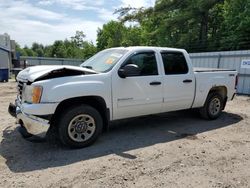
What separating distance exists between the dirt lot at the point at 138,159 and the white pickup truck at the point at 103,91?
42 cm

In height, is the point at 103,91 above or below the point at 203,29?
below

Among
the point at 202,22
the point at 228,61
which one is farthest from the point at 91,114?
the point at 202,22

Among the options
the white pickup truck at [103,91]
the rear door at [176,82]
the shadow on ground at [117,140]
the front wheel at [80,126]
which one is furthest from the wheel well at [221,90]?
the front wheel at [80,126]

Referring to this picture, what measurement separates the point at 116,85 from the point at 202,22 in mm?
22606

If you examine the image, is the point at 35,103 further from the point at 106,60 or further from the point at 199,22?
the point at 199,22

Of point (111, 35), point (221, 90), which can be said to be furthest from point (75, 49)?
point (221, 90)

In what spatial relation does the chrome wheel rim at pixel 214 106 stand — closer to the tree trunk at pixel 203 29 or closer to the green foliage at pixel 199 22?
the green foliage at pixel 199 22

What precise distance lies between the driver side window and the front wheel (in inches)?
54.7

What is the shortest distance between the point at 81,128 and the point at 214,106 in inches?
160

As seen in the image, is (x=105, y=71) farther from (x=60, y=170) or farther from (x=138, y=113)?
(x=60, y=170)

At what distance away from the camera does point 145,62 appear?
5965 mm

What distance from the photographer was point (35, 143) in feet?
17.5

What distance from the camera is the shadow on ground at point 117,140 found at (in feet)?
14.9

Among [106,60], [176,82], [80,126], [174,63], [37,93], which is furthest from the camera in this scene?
[174,63]
